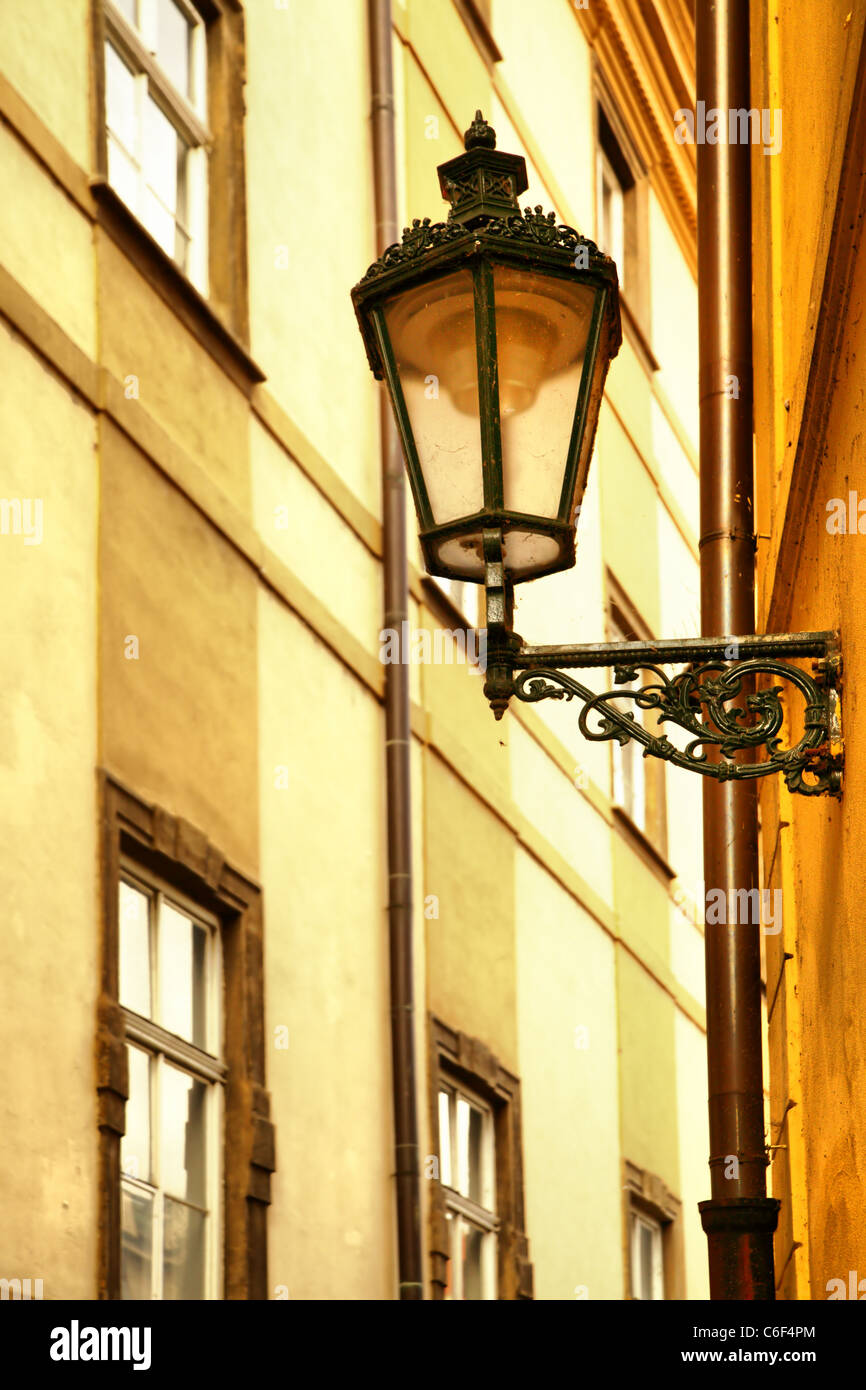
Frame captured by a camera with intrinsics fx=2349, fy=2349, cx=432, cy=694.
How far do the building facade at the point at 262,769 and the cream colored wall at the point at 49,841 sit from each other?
0.02 metres

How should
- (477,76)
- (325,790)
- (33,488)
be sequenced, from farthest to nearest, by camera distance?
1. (477,76)
2. (325,790)
3. (33,488)

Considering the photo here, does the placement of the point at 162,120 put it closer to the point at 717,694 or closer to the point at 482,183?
the point at 482,183

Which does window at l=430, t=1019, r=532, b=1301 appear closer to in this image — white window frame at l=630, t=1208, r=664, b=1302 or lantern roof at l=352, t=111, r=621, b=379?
white window frame at l=630, t=1208, r=664, b=1302

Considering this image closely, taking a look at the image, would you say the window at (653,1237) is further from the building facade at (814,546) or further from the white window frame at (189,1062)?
the building facade at (814,546)

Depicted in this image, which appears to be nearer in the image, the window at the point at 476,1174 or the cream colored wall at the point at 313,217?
the cream colored wall at the point at 313,217

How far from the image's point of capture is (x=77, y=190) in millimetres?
8094

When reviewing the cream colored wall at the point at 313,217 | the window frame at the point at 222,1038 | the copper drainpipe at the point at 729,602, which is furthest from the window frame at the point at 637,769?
the copper drainpipe at the point at 729,602

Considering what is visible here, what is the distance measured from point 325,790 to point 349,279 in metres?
2.69

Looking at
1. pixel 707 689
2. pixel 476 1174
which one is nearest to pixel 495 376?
pixel 707 689

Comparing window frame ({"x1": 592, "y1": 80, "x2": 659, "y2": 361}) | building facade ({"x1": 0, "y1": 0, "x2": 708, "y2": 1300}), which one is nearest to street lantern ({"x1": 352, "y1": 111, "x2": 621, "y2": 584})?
building facade ({"x1": 0, "y1": 0, "x2": 708, "y2": 1300})

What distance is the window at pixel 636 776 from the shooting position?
15070 millimetres

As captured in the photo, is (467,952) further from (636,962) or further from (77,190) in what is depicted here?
(77,190)

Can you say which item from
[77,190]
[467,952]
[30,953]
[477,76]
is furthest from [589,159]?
[30,953]

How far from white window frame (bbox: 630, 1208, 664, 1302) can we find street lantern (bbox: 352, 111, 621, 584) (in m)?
9.94
